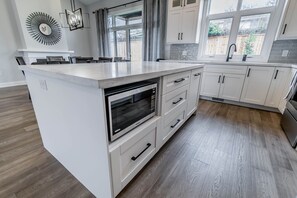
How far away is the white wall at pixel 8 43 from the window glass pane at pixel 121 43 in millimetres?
3127

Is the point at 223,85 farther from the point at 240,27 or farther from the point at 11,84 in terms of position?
the point at 11,84

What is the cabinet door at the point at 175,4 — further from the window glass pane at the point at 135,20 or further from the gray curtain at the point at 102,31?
the gray curtain at the point at 102,31

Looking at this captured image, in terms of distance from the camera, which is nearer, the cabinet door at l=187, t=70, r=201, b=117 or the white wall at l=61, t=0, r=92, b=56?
the cabinet door at l=187, t=70, r=201, b=117

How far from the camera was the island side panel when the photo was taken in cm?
76

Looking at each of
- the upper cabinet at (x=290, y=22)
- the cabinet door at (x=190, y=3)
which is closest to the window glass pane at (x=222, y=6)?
the cabinet door at (x=190, y=3)

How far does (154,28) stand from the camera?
403cm

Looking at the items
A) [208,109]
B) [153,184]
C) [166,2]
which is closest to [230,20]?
[166,2]

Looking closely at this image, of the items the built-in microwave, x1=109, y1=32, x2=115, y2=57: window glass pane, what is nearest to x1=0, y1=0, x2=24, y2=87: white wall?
x1=109, y1=32, x2=115, y2=57: window glass pane

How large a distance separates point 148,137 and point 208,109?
78.4 inches

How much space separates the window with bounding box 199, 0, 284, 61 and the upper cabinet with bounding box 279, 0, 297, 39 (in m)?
0.38

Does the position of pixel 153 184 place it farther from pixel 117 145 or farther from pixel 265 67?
pixel 265 67

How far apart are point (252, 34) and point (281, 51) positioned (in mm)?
642

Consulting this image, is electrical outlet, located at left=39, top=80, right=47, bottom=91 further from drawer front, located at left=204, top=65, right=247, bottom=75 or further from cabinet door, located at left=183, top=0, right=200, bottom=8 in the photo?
cabinet door, located at left=183, top=0, right=200, bottom=8

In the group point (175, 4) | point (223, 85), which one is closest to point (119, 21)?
point (175, 4)
